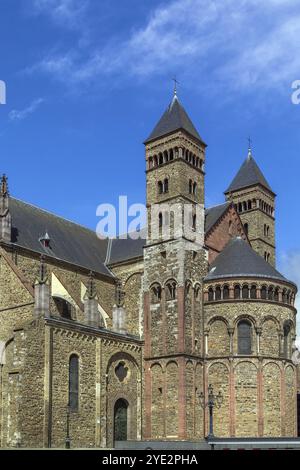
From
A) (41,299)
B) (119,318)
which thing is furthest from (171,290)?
(41,299)

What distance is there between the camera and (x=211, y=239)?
172 feet

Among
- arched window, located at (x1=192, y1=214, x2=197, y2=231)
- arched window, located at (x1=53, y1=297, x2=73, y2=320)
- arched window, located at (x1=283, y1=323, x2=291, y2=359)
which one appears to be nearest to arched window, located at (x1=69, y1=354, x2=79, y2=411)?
arched window, located at (x1=53, y1=297, x2=73, y2=320)

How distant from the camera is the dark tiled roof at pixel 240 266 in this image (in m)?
47.9

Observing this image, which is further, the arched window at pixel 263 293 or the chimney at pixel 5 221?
the arched window at pixel 263 293

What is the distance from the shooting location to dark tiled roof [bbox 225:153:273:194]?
203 feet

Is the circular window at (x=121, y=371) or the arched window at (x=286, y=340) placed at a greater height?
the arched window at (x=286, y=340)

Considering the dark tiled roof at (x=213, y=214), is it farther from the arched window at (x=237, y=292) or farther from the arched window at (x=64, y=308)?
the arched window at (x=64, y=308)

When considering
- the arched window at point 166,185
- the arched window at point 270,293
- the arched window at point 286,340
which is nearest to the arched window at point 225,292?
the arched window at point 270,293

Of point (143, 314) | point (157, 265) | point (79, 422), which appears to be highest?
point (157, 265)

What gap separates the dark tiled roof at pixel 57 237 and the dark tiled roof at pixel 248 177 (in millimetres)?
13974

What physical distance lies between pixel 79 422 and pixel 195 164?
21.6 meters

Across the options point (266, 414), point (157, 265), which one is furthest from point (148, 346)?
point (266, 414)

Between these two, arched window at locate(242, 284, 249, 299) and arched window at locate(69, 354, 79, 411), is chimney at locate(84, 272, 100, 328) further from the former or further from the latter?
arched window at locate(242, 284, 249, 299)

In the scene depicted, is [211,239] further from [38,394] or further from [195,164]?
[38,394]
